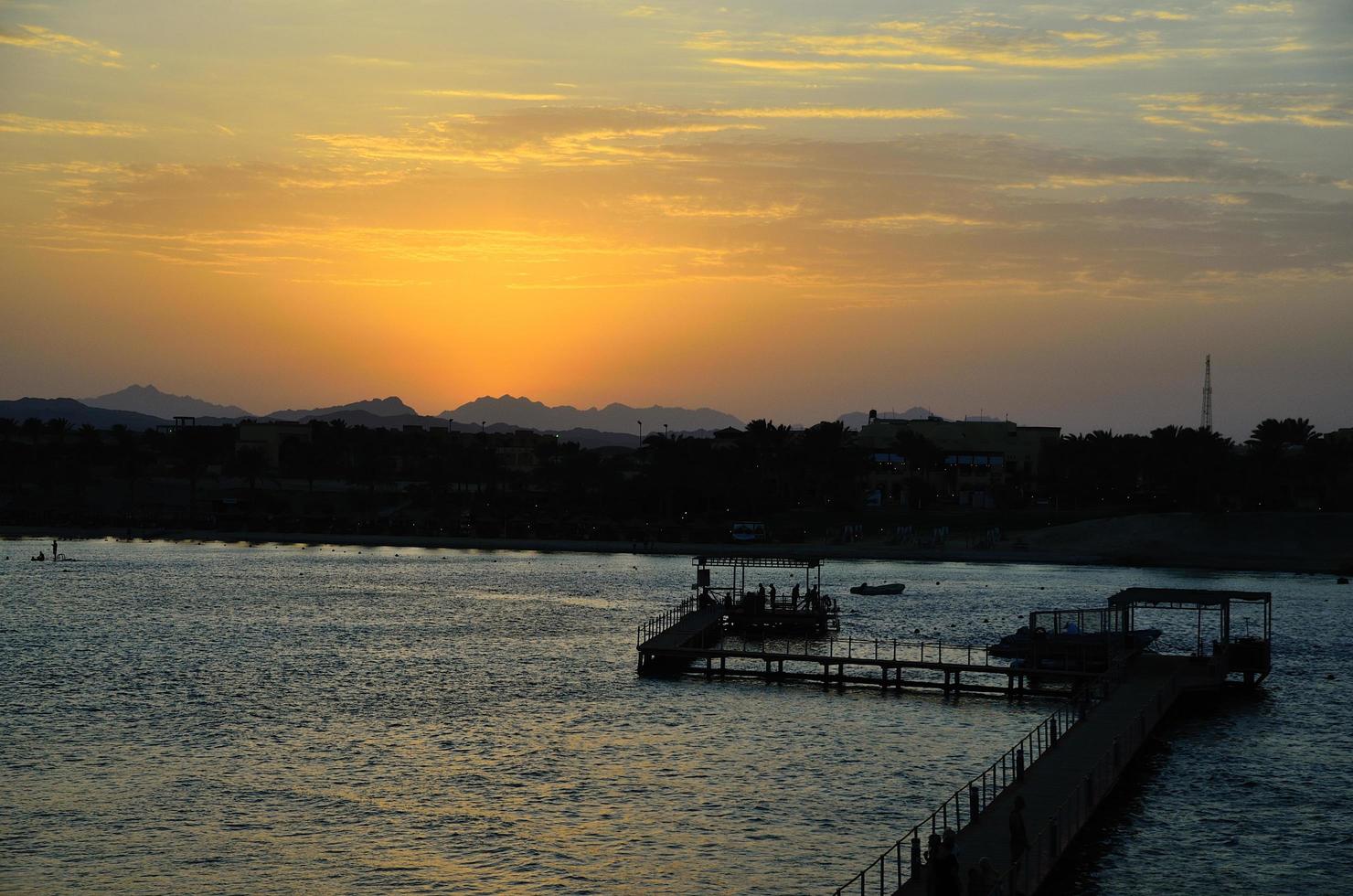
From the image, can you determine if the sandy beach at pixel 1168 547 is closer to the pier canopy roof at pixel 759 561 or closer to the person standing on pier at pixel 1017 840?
the pier canopy roof at pixel 759 561

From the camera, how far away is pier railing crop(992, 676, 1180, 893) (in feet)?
111

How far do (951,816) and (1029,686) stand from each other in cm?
2884

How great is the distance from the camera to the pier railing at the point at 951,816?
3475cm

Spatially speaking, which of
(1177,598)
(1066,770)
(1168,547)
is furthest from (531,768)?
(1168,547)

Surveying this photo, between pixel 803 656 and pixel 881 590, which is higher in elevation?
pixel 803 656

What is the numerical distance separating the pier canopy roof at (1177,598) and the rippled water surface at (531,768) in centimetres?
515

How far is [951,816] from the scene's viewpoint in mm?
44344

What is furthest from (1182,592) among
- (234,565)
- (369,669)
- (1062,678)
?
(234,565)

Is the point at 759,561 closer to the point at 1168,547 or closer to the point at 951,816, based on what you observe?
the point at 951,816

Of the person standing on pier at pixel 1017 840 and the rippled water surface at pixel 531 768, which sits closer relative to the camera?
the person standing on pier at pixel 1017 840

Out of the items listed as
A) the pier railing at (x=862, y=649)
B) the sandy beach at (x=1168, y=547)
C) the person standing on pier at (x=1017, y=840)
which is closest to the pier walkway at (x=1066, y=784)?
the person standing on pier at (x=1017, y=840)

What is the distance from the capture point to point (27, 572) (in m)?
152

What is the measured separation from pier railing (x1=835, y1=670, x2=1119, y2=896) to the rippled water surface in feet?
3.68

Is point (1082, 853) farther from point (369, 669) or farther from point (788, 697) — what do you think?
point (369, 669)
